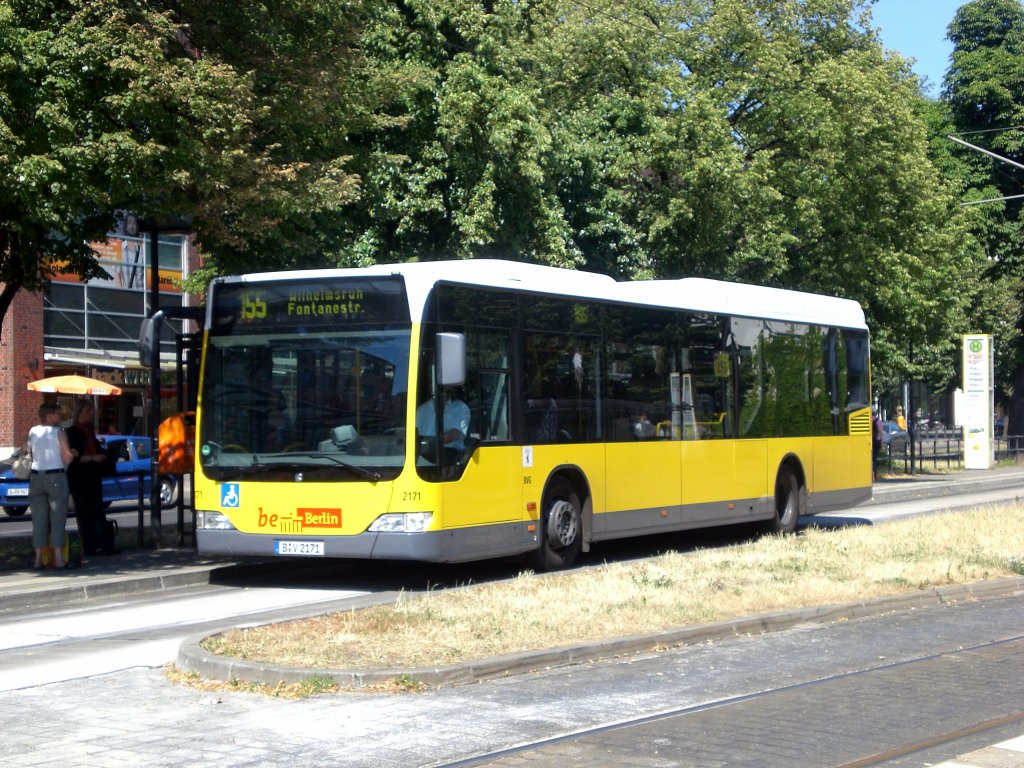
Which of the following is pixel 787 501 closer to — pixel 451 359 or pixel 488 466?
pixel 488 466

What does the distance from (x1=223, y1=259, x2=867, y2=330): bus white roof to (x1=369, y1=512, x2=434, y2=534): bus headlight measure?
1885mm

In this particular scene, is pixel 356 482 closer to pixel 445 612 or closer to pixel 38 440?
pixel 445 612

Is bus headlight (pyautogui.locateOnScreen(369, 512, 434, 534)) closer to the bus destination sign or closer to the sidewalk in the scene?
the bus destination sign

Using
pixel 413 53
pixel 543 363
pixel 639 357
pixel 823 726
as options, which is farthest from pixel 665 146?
pixel 823 726

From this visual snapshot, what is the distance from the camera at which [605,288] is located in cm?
1595

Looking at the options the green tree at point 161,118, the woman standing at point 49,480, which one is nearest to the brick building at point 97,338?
the green tree at point 161,118

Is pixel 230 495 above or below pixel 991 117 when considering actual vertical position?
below

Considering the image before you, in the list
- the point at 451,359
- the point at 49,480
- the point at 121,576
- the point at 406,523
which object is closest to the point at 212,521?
the point at 121,576

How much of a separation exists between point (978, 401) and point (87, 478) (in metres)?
31.3

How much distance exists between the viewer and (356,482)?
1294 cm

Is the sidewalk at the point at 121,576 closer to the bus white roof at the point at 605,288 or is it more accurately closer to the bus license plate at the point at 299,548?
the bus license plate at the point at 299,548

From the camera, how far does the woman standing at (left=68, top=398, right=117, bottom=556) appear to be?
1614 cm

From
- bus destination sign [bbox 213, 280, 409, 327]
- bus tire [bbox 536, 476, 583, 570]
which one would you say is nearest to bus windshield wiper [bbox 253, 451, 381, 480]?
bus destination sign [bbox 213, 280, 409, 327]

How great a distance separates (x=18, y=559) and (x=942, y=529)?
11.4 metres
